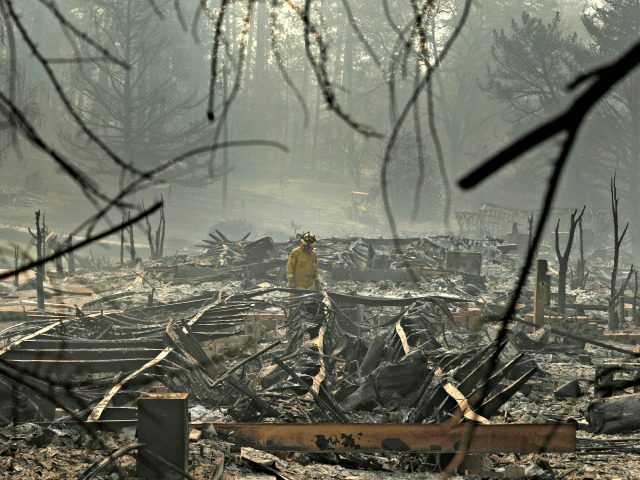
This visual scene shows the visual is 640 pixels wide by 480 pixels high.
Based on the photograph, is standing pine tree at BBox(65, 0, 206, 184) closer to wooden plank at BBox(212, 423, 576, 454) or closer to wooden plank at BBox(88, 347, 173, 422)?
wooden plank at BBox(88, 347, 173, 422)

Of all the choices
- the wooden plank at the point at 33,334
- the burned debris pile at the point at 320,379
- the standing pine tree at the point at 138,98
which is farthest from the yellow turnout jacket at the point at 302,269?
the standing pine tree at the point at 138,98

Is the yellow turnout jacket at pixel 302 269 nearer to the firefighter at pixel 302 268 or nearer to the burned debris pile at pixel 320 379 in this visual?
the firefighter at pixel 302 268

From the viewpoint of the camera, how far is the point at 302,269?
14.0m

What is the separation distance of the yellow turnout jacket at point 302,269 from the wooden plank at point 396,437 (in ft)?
26.1

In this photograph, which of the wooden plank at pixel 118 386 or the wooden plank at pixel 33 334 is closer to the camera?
the wooden plank at pixel 118 386

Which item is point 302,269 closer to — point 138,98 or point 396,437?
point 396,437

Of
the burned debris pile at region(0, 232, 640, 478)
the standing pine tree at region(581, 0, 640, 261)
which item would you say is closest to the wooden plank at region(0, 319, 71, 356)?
the burned debris pile at region(0, 232, 640, 478)

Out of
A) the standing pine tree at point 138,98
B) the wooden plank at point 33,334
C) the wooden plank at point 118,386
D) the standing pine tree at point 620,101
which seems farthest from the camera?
the standing pine tree at point 620,101

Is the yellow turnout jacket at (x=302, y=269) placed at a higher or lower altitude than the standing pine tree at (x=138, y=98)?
lower

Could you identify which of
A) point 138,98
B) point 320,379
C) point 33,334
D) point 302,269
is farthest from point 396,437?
point 138,98

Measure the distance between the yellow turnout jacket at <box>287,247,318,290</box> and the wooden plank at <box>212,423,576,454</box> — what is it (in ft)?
26.1

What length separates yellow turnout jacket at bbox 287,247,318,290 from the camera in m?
13.8

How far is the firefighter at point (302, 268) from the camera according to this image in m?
13.8

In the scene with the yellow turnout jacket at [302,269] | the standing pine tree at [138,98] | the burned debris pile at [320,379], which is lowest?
the burned debris pile at [320,379]
